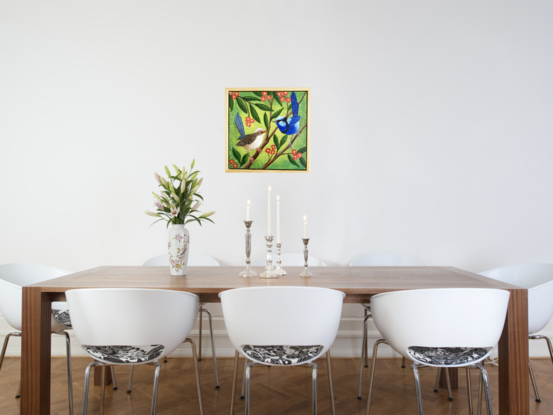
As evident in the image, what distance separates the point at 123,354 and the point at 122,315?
21 centimetres

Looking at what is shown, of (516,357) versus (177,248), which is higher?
(177,248)

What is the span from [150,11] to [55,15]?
28.3 inches

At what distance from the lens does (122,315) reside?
146 centimetres

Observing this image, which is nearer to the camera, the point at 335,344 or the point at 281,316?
the point at 281,316

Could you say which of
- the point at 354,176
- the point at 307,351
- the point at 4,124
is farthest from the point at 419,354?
the point at 4,124

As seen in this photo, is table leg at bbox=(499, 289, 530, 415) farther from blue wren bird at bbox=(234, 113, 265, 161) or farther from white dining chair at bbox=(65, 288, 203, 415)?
blue wren bird at bbox=(234, 113, 265, 161)

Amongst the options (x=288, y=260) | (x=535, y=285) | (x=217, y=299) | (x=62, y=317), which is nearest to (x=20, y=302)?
(x=62, y=317)

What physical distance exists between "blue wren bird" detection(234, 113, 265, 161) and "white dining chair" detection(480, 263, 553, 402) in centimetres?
178

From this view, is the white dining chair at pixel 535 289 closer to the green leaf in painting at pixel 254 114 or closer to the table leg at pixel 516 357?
the table leg at pixel 516 357

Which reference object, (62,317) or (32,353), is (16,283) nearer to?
(62,317)

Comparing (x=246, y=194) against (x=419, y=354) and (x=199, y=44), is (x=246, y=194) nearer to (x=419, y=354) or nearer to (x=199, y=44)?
(x=199, y=44)

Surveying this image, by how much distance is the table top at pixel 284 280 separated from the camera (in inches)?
66.6

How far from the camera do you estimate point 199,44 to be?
293 cm

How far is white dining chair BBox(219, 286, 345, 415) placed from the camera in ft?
4.72
